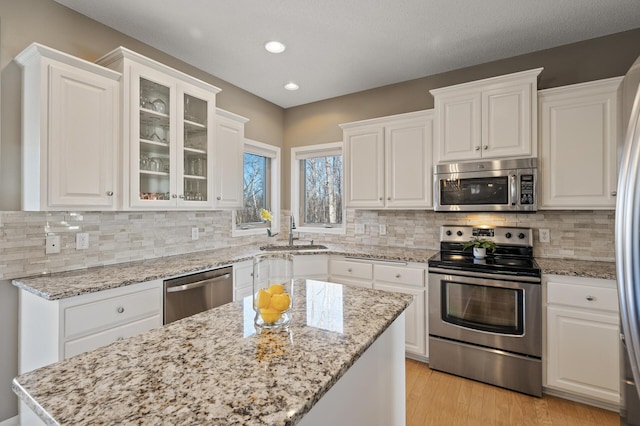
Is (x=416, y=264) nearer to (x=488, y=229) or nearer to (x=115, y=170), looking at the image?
(x=488, y=229)

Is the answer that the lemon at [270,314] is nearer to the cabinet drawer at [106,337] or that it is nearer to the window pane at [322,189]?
the cabinet drawer at [106,337]

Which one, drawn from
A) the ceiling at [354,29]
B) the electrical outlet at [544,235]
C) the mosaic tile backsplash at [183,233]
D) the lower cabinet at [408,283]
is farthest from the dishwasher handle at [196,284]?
the electrical outlet at [544,235]

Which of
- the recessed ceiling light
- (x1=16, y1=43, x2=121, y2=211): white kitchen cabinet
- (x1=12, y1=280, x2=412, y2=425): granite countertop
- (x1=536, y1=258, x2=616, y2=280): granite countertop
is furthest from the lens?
the recessed ceiling light

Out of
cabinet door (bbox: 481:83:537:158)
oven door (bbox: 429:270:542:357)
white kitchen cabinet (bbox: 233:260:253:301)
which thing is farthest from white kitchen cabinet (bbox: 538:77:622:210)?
white kitchen cabinet (bbox: 233:260:253:301)

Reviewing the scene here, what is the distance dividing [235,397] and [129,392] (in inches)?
9.8

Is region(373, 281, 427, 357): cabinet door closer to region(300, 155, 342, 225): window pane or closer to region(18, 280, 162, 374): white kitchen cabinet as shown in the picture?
region(300, 155, 342, 225): window pane

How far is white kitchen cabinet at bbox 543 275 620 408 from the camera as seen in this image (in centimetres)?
203

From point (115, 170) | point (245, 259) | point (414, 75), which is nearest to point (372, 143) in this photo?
point (414, 75)

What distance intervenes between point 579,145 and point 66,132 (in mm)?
3568

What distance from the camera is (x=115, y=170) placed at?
6.97ft

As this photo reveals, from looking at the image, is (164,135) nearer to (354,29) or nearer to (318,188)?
(354,29)

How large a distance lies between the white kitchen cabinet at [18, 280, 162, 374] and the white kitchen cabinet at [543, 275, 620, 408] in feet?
9.06

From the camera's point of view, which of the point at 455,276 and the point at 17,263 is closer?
the point at 17,263

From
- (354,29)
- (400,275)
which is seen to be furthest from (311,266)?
(354,29)
